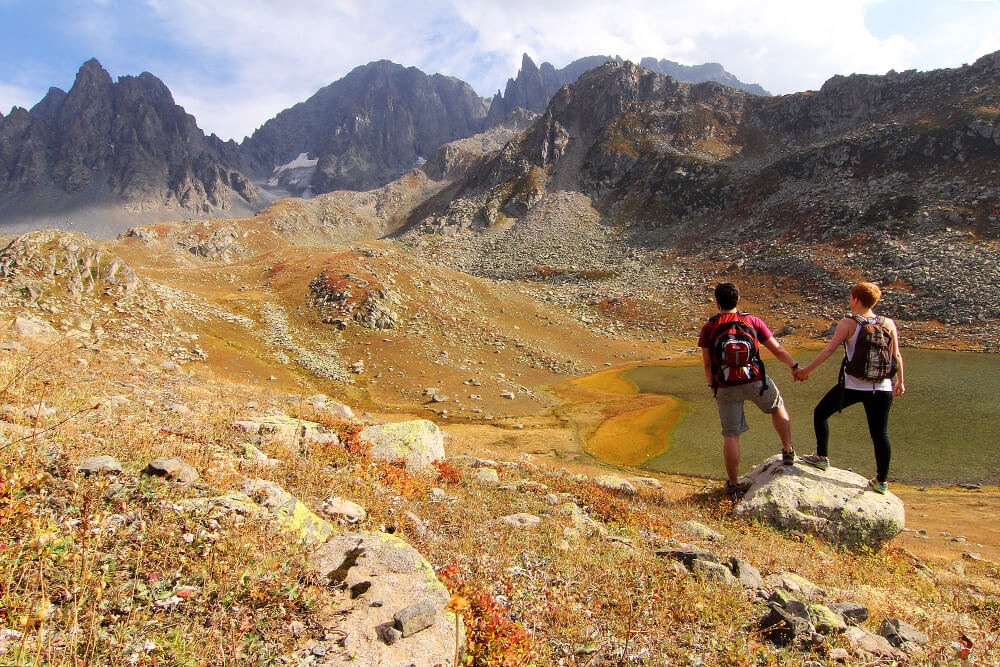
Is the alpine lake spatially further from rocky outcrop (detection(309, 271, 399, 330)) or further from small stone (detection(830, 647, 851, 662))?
rocky outcrop (detection(309, 271, 399, 330))

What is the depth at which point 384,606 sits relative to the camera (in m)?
4.18

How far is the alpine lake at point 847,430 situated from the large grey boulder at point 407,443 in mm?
13134

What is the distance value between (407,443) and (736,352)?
7879 millimetres

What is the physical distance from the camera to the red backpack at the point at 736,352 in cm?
903

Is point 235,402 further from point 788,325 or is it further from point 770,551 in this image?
point 788,325

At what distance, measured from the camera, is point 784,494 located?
938 centimetres

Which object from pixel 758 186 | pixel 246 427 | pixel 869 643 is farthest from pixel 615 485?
pixel 758 186

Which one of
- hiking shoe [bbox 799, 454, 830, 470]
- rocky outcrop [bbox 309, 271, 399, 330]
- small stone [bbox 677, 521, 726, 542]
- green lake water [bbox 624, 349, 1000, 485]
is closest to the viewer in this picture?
small stone [bbox 677, 521, 726, 542]

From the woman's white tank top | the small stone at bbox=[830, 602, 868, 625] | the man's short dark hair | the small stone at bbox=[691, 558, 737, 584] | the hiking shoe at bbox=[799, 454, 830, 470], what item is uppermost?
the man's short dark hair

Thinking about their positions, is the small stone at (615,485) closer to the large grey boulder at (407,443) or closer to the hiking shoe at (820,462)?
the hiking shoe at (820,462)

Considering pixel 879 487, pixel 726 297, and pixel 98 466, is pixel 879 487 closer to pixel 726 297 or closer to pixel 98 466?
pixel 726 297

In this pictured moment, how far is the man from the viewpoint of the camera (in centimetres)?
905

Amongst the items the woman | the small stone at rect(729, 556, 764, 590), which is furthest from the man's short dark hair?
the small stone at rect(729, 556, 764, 590)

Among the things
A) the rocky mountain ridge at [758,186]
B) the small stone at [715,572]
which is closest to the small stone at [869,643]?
the small stone at [715,572]
